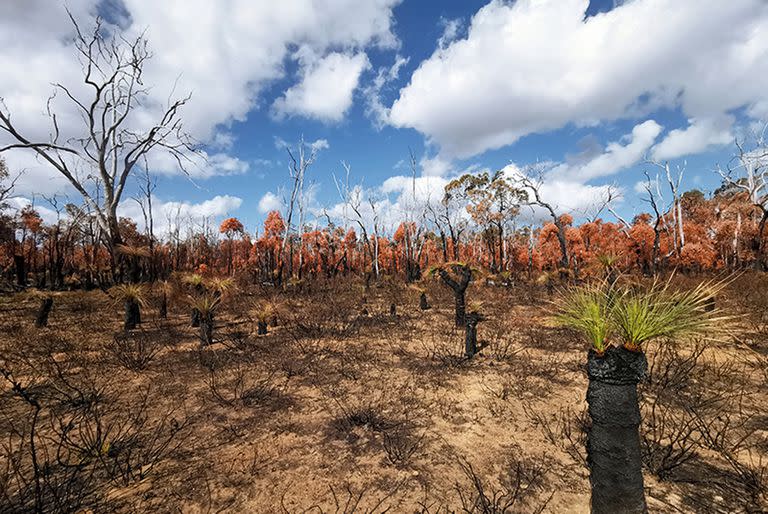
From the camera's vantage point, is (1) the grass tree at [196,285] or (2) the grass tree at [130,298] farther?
(1) the grass tree at [196,285]

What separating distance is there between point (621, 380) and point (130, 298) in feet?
37.7

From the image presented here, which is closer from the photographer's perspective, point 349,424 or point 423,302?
point 349,424

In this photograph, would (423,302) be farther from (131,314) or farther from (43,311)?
(43,311)

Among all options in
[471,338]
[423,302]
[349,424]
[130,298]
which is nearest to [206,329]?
[130,298]

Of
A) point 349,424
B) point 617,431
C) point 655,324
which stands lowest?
point 349,424

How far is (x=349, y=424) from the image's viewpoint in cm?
446

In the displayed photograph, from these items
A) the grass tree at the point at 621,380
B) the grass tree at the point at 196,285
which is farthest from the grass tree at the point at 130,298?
the grass tree at the point at 621,380

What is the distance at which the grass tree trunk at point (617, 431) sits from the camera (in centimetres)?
240

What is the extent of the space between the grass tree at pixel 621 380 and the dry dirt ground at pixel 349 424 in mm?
380

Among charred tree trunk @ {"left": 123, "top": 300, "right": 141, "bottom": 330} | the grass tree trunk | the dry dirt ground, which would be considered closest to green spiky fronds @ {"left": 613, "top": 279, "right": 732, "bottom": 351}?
the grass tree trunk

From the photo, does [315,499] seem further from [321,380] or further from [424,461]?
[321,380]

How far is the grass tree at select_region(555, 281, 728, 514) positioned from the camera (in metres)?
2.36

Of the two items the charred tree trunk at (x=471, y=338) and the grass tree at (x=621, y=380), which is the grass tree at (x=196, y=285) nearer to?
the charred tree trunk at (x=471, y=338)

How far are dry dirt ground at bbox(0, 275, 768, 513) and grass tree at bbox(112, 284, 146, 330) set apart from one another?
56 cm
